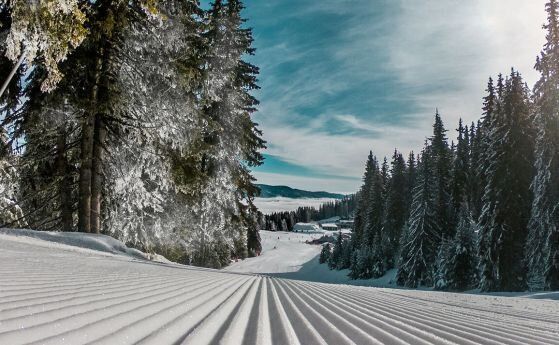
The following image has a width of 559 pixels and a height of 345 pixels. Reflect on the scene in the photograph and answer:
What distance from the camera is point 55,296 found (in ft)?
8.48

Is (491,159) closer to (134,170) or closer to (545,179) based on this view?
(545,179)

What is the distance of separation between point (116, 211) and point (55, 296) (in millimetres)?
11153

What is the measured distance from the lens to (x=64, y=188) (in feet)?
39.3

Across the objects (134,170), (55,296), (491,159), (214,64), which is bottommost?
(55,296)

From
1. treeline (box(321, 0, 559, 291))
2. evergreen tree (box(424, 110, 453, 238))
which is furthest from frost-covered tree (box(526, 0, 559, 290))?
evergreen tree (box(424, 110, 453, 238))

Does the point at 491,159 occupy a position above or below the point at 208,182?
above

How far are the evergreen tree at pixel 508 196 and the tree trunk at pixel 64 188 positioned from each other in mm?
27050

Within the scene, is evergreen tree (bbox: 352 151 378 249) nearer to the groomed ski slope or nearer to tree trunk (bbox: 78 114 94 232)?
tree trunk (bbox: 78 114 94 232)

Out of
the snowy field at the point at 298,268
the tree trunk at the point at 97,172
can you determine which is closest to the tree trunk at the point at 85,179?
the tree trunk at the point at 97,172

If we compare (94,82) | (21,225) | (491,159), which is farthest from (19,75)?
(491,159)

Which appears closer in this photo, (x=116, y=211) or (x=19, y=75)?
(x=19, y=75)

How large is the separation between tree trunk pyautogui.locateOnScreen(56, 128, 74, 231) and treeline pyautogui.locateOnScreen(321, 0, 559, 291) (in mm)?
25174

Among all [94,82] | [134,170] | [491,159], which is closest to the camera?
[94,82]

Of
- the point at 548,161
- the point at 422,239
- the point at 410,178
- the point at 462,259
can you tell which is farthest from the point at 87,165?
the point at 410,178
